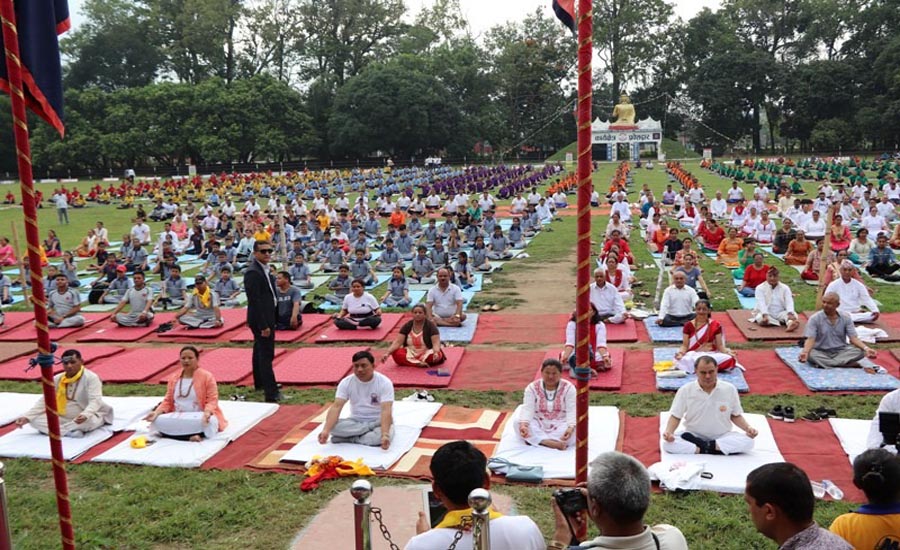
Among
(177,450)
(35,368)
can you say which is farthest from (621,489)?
(35,368)

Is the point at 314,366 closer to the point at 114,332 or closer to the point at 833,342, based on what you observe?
the point at 114,332

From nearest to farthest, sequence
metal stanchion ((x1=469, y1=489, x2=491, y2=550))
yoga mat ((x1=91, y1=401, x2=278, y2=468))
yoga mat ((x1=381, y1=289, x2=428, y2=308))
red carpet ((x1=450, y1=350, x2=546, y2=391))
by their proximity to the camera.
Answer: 1. metal stanchion ((x1=469, y1=489, x2=491, y2=550))
2. yoga mat ((x1=91, y1=401, x2=278, y2=468))
3. red carpet ((x1=450, y1=350, x2=546, y2=391))
4. yoga mat ((x1=381, y1=289, x2=428, y2=308))

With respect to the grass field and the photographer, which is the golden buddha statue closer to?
the grass field

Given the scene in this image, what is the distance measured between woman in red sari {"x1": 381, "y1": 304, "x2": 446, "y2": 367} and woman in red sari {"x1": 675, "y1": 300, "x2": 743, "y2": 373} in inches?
112

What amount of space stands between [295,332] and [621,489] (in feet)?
29.9

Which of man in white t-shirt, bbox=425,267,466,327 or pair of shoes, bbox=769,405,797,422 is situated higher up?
man in white t-shirt, bbox=425,267,466,327

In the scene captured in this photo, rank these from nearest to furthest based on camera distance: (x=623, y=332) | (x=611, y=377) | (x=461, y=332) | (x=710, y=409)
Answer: (x=710, y=409)
(x=611, y=377)
(x=623, y=332)
(x=461, y=332)

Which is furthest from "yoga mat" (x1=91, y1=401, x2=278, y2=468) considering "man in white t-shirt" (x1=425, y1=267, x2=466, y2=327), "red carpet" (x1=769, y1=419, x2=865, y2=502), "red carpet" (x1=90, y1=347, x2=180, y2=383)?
"red carpet" (x1=769, y1=419, x2=865, y2=502)

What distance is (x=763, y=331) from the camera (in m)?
10.1

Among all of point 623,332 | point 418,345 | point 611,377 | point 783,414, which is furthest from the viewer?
point 623,332

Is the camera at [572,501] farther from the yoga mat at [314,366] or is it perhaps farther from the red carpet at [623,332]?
the red carpet at [623,332]

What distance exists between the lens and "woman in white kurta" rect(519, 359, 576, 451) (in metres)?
6.52

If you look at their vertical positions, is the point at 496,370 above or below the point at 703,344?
below

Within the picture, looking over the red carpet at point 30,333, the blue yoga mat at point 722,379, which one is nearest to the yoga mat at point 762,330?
the blue yoga mat at point 722,379
